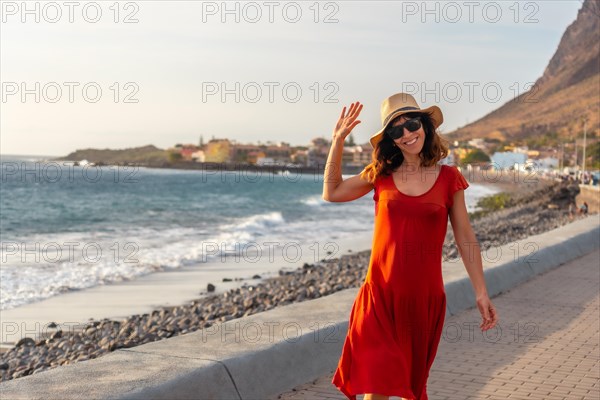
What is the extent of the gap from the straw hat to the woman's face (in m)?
0.05

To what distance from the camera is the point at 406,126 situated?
3773 millimetres

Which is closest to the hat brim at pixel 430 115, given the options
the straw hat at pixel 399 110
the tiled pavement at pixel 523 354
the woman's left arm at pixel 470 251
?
the straw hat at pixel 399 110

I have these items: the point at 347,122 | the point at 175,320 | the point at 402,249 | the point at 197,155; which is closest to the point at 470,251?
the point at 402,249

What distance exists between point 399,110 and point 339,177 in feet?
1.34

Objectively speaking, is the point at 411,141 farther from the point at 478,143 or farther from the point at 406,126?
the point at 478,143

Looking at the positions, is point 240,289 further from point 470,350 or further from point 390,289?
point 390,289

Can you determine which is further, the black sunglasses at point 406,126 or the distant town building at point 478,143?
the distant town building at point 478,143

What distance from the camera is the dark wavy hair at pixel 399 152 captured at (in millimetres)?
3805

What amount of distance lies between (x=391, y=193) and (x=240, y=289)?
42.0ft

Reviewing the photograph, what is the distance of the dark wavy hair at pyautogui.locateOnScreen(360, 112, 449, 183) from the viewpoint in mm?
3805

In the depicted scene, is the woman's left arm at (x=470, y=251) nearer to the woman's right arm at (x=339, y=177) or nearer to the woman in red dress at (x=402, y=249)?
the woman in red dress at (x=402, y=249)

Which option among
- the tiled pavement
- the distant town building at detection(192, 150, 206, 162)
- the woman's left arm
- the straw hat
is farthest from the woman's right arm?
the distant town building at detection(192, 150, 206, 162)

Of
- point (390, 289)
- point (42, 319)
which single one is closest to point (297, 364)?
point (390, 289)

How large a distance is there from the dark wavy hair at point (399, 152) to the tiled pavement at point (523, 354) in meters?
2.37
